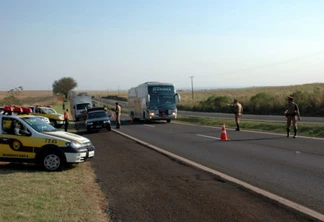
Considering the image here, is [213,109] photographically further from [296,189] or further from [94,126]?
[296,189]

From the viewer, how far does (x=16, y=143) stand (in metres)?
10.7

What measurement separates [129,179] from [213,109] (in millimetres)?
46315

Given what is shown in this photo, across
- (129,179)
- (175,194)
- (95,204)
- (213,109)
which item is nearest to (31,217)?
(95,204)

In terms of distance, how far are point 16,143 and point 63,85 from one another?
133863 millimetres

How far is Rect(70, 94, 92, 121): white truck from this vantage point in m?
41.8

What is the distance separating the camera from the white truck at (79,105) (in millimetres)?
41781

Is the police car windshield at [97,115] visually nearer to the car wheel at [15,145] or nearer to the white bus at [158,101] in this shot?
the white bus at [158,101]

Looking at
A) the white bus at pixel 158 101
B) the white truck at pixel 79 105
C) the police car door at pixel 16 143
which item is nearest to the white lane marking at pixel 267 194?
the police car door at pixel 16 143

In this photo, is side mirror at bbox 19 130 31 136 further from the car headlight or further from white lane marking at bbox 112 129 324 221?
white lane marking at bbox 112 129 324 221

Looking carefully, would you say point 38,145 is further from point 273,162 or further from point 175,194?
point 273,162

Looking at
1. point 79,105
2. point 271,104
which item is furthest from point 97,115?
point 271,104

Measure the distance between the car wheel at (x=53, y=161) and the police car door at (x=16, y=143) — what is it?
413mm

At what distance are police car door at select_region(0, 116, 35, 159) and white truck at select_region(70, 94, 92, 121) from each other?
→ 30421mm

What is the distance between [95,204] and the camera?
6.82 m
